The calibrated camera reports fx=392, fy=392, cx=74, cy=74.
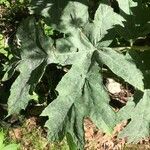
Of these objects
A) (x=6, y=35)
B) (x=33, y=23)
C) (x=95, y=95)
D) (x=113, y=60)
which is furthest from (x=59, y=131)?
(x=6, y=35)

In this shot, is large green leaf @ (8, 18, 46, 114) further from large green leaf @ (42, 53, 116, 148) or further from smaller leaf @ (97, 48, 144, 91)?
smaller leaf @ (97, 48, 144, 91)

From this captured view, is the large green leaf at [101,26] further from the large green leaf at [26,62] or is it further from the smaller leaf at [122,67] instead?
the large green leaf at [26,62]

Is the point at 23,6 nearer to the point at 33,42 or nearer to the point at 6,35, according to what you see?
the point at 6,35

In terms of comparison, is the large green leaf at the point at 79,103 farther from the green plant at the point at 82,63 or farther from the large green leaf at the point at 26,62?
the large green leaf at the point at 26,62

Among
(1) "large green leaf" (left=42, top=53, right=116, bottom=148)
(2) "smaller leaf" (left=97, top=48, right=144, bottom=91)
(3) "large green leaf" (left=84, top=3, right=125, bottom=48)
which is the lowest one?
(1) "large green leaf" (left=42, top=53, right=116, bottom=148)

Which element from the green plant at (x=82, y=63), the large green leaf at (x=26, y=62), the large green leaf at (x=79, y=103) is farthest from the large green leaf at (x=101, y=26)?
the large green leaf at (x=26, y=62)

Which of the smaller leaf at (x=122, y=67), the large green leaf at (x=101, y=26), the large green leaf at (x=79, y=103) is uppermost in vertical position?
the large green leaf at (x=101, y=26)

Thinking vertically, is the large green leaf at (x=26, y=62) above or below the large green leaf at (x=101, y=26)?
below

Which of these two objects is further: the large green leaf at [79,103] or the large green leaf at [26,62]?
the large green leaf at [26,62]

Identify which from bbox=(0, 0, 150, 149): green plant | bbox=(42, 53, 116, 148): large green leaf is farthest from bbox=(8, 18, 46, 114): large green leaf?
bbox=(42, 53, 116, 148): large green leaf
